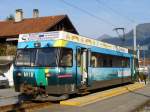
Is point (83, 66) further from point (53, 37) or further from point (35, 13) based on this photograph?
point (35, 13)

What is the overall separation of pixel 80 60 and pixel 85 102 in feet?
8.33

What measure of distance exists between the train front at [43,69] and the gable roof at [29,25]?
959 inches

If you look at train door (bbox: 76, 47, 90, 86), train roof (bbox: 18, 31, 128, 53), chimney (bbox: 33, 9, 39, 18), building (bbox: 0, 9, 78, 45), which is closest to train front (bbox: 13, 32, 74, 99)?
train roof (bbox: 18, 31, 128, 53)

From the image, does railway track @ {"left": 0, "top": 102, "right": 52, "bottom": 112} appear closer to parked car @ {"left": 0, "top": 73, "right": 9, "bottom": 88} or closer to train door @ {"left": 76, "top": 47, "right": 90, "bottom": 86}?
train door @ {"left": 76, "top": 47, "right": 90, "bottom": 86}

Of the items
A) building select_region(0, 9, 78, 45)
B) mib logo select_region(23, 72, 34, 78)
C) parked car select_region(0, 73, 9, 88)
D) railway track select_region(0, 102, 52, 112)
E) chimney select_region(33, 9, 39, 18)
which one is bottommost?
railway track select_region(0, 102, 52, 112)

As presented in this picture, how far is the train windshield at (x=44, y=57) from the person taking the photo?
59.5 ft

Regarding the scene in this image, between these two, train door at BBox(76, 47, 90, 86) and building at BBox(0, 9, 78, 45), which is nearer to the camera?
train door at BBox(76, 47, 90, 86)

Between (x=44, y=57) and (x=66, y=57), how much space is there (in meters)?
1.00

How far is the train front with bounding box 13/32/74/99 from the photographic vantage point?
1792 cm

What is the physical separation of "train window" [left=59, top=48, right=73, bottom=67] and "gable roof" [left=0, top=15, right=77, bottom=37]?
2430 centimetres

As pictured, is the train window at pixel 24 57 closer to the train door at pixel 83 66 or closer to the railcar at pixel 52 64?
the railcar at pixel 52 64

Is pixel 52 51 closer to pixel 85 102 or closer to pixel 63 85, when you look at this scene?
pixel 63 85

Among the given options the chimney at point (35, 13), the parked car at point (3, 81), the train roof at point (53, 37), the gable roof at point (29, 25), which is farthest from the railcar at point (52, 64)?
the chimney at point (35, 13)

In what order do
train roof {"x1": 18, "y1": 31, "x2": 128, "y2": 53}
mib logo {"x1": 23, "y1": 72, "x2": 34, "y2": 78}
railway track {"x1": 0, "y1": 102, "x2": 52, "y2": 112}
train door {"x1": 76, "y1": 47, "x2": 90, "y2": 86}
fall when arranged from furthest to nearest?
1. train door {"x1": 76, "y1": 47, "x2": 90, "y2": 86}
2. train roof {"x1": 18, "y1": 31, "x2": 128, "y2": 53}
3. mib logo {"x1": 23, "y1": 72, "x2": 34, "y2": 78}
4. railway track {"x1": 0, "y1": 102, "x2": 52, "y2": 112}
